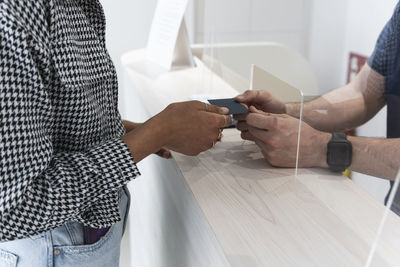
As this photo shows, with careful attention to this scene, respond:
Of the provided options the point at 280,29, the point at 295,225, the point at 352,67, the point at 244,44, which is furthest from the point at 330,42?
the point at 295,225

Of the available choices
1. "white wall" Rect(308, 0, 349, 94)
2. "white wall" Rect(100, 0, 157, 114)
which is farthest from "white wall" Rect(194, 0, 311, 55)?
"white wall" Rect(100, 0, 157, 114)

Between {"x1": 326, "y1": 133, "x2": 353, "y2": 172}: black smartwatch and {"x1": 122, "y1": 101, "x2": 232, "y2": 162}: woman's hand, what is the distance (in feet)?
0.69

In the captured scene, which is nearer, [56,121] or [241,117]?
[56,121]

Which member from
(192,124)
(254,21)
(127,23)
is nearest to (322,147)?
(192,124)

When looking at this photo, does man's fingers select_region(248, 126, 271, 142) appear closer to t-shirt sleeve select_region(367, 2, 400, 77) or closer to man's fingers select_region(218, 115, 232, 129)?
man's fingers select_region(218, 115, 232, 129)

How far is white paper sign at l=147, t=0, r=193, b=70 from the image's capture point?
5.26ft

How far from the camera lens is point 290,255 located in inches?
25.0

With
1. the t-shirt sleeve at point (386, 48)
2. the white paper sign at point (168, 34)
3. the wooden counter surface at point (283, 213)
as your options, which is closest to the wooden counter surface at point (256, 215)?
the wooden counter surface at point (283, 213)

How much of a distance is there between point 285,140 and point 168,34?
884 millimetres

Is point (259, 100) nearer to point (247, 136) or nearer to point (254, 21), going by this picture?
point (247, 136)

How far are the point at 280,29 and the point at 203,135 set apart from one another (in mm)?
722

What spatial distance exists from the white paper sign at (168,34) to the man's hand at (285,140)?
77 centimetres

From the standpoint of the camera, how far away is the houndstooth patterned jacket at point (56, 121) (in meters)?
0.60

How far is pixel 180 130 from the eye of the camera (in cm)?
85
